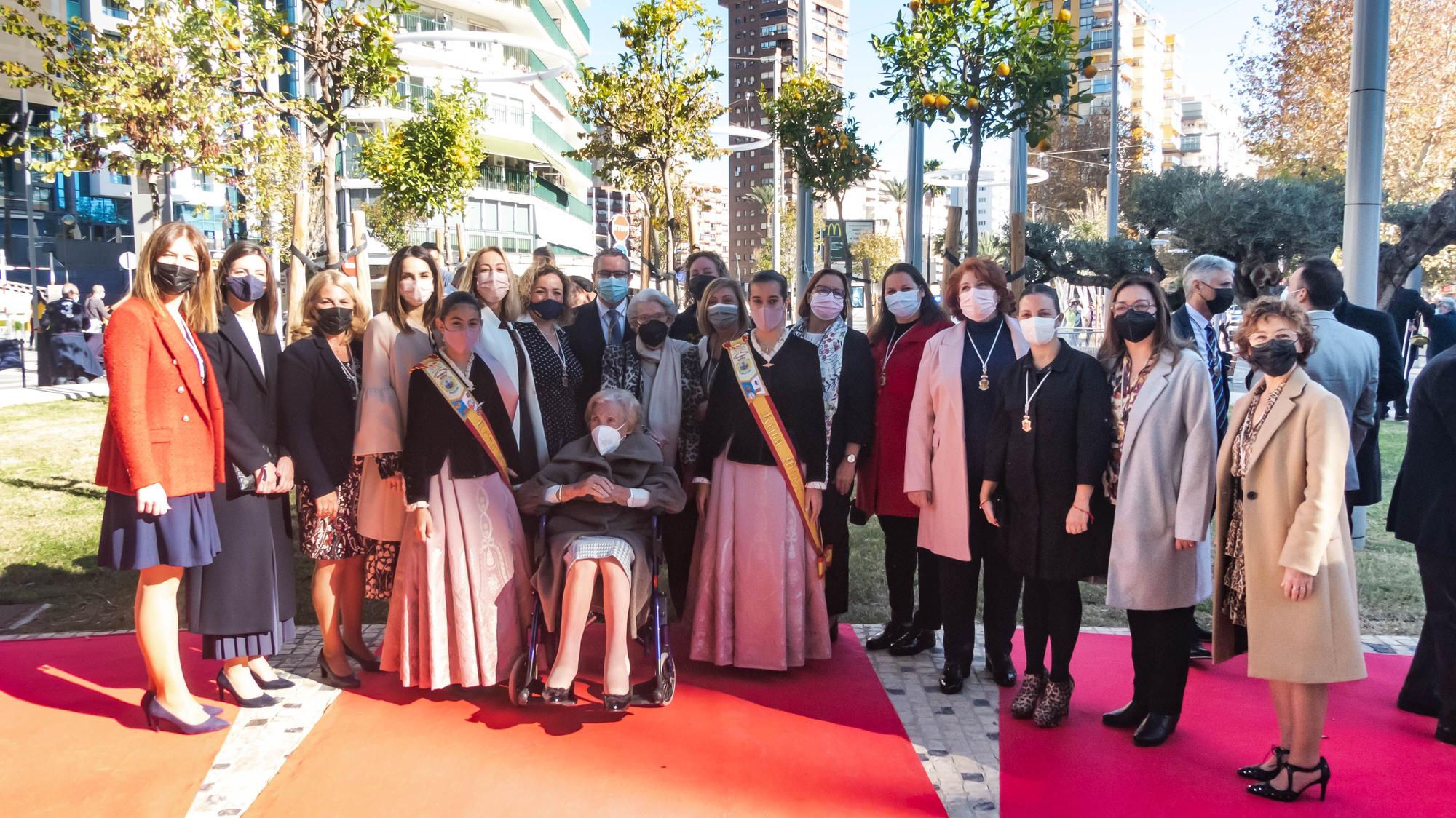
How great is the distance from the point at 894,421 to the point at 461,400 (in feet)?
7.36

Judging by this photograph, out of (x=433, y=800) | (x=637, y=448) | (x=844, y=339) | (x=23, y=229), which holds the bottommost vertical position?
(x=433, y=800)

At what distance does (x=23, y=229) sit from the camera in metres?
45.2

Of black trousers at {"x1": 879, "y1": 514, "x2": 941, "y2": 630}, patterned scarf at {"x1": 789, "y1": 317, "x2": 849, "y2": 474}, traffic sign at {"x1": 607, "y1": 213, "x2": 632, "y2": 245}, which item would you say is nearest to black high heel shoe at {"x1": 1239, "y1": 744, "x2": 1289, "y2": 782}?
black trousers at {"x1": 879, "y1": 514, "x2": 941, "y2": 630}

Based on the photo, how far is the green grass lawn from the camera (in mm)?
6305

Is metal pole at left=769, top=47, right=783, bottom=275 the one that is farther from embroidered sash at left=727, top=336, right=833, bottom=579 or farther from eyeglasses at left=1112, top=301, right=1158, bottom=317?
eyeglasses at left=1112, top=301, right=1158, bottom=317

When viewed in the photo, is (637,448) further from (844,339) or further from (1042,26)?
(1042,26)

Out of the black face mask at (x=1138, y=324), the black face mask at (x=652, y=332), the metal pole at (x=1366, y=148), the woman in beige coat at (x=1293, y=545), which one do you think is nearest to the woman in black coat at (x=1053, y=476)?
the black face mask at (x=1138, y=324)

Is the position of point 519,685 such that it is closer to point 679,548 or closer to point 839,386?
point 679,548

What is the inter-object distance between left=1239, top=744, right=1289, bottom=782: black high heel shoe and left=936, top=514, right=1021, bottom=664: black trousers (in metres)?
1.25

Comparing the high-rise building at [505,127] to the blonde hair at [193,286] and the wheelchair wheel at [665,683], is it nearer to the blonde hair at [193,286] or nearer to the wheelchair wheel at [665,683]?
the blonde hair at [193,286]

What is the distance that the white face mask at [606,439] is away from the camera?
4887mm

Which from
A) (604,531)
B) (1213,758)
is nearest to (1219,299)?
(1213,758)

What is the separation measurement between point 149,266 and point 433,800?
8.06ft

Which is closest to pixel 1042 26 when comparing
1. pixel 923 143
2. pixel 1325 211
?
pixel 923 143
